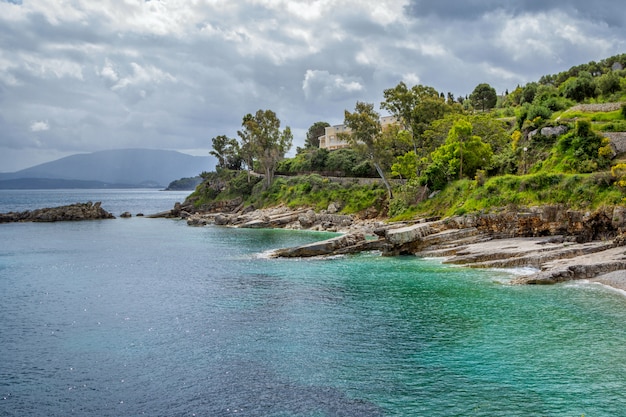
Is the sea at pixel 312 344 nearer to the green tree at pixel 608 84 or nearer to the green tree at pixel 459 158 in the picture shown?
the green tree at pixel 459 158

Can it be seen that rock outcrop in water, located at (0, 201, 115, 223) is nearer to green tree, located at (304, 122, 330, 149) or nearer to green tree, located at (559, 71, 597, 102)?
green tree, located at (304, 122, 330, 149)

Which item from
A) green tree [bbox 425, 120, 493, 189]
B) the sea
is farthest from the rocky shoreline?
green tree [bbox 425, 120, 493, 189]

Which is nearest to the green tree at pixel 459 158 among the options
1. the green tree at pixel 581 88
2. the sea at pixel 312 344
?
the green tree at pixel 581 88

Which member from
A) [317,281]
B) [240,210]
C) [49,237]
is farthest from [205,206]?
[317,281]

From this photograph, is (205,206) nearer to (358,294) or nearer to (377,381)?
(358,294)

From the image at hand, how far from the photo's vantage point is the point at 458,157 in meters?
73.5

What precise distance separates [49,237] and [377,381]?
75553 millimetres

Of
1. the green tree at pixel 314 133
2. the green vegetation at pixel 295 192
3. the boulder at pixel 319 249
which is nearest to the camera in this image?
the boulder at pixel 319 249

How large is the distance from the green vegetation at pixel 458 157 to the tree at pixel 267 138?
9.4 inches

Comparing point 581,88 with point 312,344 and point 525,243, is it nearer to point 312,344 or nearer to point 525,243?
point 525,243

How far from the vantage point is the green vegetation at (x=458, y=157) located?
5519 cm

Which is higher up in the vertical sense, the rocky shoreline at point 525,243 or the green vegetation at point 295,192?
the green vegetation at point 295,192

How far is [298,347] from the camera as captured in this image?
24922 millimetres

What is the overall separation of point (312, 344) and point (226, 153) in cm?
12662
